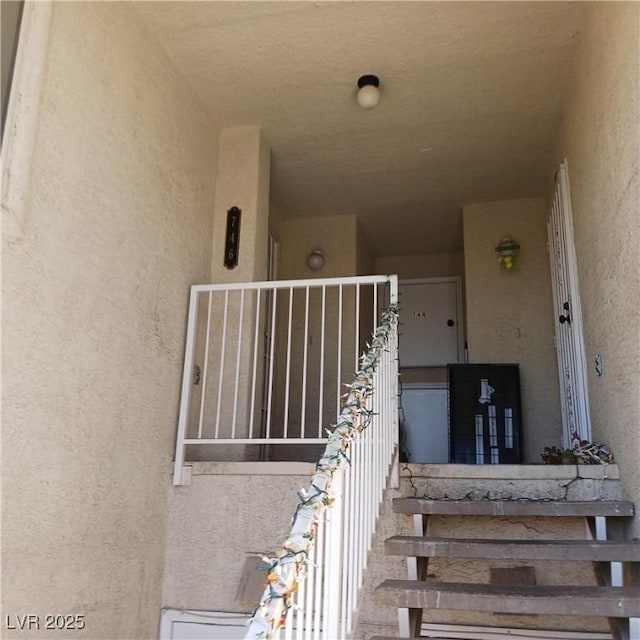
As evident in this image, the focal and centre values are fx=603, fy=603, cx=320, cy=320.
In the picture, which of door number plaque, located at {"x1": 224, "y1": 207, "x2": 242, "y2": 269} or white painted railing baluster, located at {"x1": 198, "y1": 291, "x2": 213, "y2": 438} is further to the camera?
door number plaque, located at {"x1": 224, "y1": 207, "x2": 242, "y2": 269}

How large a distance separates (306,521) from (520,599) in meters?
1.00

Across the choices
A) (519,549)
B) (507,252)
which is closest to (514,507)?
(519,549)

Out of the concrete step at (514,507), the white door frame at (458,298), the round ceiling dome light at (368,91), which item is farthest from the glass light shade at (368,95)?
the white door frame at (458,298)

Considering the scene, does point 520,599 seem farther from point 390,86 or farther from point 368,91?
point 390,86

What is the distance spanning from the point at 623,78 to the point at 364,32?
151 centimetres

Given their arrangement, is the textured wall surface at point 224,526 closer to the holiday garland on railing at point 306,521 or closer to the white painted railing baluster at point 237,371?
the white painted railing baluster at point 237,371

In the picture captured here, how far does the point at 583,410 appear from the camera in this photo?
3.50 m

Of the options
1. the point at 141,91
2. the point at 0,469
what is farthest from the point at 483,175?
the point at 0,469

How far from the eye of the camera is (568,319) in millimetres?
3920

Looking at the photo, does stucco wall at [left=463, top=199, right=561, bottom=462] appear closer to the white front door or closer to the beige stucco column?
the white front door

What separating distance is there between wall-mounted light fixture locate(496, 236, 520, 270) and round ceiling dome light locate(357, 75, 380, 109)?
2.10 metres

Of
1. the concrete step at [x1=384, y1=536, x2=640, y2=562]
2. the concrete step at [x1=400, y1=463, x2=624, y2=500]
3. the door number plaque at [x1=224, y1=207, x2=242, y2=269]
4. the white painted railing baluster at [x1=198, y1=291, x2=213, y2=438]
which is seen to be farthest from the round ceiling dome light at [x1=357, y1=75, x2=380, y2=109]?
the concrete step at [x1=384, y1=536, x2=640, y2=562]

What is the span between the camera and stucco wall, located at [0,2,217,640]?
7.47ft

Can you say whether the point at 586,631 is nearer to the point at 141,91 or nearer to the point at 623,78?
the point at 623,78
